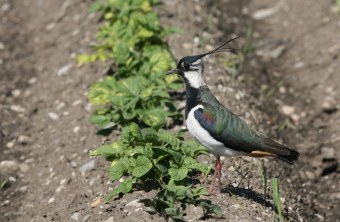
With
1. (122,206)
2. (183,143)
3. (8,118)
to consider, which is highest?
(183,143)

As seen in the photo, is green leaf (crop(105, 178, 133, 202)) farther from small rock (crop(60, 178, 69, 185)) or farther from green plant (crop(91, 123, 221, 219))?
small rock (crop(60, 178, 69, 185))

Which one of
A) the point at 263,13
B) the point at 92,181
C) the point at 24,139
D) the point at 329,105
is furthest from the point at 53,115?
the point at 263,13

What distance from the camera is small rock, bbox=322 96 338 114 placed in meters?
10.6

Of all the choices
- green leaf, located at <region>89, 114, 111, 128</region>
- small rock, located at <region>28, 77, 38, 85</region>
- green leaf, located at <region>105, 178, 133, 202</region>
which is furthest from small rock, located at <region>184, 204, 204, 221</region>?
small rock, located at <region>28, 77, 38, 85</region>

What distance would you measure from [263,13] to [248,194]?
702cm

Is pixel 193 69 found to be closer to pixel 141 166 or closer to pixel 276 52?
pixel 141 166

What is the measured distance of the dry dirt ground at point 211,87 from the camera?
8148 millimetres

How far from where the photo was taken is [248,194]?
24.9ft

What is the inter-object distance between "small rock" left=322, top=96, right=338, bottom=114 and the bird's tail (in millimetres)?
3727

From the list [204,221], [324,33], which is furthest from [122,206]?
[324,33]

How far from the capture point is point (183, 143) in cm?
788

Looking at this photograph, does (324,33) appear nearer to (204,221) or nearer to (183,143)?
(183,143)

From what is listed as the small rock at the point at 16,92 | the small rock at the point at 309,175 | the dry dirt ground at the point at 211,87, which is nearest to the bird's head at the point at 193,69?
the dry dirt ground at the point at 211,87

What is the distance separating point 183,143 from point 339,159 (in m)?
2.73
